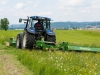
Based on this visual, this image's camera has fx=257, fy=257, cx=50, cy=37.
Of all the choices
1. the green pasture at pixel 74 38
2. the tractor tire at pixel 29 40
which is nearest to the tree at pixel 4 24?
the green pasture at pixel 74 38

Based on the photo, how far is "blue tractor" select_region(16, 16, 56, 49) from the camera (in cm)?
1612

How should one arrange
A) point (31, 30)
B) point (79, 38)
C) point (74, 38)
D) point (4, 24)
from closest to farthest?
point (31, 30)
point (74, 38)
point (79, 38)
point (4, 24)

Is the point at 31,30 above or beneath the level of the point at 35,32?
above

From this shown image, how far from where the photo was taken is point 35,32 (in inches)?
657

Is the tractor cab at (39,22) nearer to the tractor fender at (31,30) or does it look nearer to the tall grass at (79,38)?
the tractor fender at (31,30)

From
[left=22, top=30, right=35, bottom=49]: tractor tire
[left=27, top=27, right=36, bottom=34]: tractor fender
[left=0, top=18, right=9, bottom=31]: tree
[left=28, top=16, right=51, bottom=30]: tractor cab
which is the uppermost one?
Result: [left=28, top=16, right=51, bottom=30]: tractor cab

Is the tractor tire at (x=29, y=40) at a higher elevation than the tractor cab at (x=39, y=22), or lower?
lower

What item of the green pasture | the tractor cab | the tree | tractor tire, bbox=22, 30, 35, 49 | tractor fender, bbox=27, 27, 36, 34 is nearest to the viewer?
tractor tire, bbox=22, 30, 35, 49

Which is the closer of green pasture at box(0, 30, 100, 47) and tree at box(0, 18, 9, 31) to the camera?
green pasture at box(0, 30, 100, 47)

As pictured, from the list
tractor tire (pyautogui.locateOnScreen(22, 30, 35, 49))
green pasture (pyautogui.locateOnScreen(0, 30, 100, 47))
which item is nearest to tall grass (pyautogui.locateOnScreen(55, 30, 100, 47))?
green pasture (pyautogui.locateOnScreen(0, 30, 100, 47))

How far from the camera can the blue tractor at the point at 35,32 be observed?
52.9ft

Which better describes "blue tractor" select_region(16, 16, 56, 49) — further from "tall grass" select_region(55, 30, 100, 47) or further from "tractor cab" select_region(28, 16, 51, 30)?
"tall grass" select_region(55, 30, 100, 47)

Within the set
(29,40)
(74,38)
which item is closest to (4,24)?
(74,38)

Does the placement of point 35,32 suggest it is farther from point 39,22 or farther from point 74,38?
point 74,38
